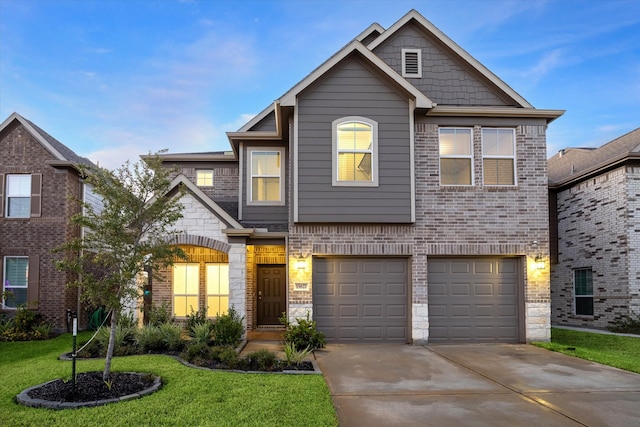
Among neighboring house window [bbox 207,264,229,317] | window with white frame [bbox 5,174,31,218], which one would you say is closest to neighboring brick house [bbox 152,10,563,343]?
neighboring house window [bbox 207,264,229,317]

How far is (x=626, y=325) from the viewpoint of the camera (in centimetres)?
1370

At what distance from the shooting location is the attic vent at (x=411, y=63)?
12578 mm

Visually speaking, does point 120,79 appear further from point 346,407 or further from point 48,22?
point 346,407

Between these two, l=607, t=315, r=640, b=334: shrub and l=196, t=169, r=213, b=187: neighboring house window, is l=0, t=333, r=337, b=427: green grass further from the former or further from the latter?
l=607, t=315, r=640, b=334: shrub

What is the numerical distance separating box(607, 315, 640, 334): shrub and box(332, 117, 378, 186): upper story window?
9469 millimetres

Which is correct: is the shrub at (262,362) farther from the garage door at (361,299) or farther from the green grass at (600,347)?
the green grass at (600,347)

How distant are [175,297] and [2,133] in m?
7.89

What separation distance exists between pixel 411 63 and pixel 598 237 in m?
8.91

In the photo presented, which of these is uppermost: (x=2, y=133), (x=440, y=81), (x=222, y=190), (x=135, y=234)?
(x=440, y=81)

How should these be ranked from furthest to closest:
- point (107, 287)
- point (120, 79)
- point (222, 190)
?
point (120, 79), point (222, 190), point (107, 287)

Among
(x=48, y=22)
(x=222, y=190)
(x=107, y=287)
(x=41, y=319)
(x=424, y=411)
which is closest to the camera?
(x=424, y=411)

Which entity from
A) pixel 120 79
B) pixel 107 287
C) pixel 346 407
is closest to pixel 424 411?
pixel 346 407

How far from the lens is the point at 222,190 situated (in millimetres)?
15195

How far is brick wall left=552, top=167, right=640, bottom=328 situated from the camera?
13742 millimetres
